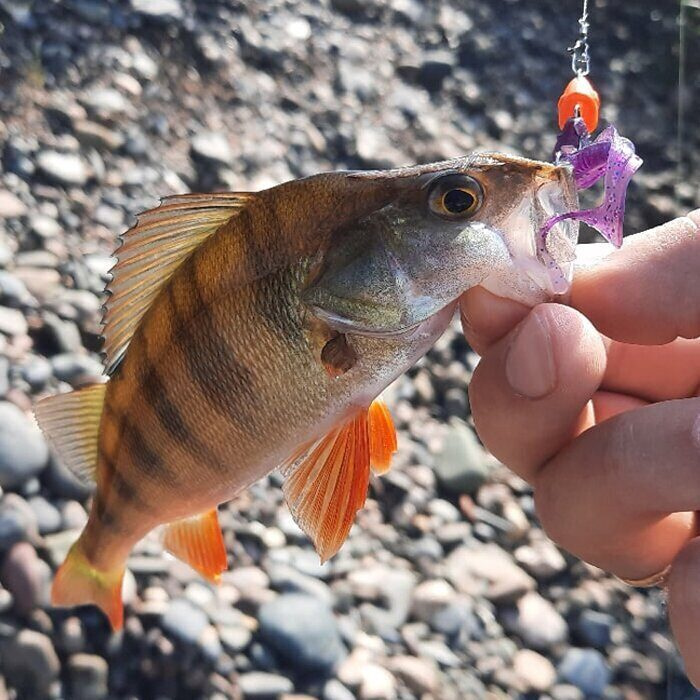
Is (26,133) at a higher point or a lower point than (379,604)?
higher

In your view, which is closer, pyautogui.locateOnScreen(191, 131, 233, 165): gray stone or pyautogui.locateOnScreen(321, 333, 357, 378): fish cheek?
pyautogui.locateOnScreen(321, 333, 357, 378): fish cheek

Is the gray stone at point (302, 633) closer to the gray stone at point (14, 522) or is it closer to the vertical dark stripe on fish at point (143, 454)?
the gray stone at point (14, 522)

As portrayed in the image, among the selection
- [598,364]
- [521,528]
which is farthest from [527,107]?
[598,364]

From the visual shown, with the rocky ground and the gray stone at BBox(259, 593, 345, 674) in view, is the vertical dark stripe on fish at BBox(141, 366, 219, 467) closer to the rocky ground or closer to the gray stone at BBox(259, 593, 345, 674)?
the rocky ground

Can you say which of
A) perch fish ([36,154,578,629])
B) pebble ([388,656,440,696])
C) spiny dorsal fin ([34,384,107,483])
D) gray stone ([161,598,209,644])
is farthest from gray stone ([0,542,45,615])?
pebble ([388,656,440,696])

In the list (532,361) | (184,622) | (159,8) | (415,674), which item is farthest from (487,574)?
(159,8)

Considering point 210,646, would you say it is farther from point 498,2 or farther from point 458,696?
point 498,2

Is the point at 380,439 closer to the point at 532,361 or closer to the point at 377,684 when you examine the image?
the point at 532,361
